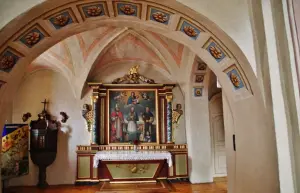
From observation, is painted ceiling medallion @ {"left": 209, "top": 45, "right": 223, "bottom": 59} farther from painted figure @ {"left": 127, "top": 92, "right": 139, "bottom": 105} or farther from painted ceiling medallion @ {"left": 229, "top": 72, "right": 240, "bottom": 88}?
painted figure @ {"left": 127, "top": 92, "right": 139, "bottom": 105}

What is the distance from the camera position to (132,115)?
7.50 meters

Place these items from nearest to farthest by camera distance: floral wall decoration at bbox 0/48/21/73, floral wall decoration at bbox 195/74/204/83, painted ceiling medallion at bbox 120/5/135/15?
1. floral wall decoration at bbox 0/48/21/73
2. painted ceiling medallion at bbox 120/5/135/15
3. floral wall decoration at bbox 195/74/204/83

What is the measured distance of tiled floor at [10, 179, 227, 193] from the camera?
19.9ft

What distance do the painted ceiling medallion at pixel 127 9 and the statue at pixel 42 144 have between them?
490 cm

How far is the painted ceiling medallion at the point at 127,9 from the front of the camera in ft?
10.2

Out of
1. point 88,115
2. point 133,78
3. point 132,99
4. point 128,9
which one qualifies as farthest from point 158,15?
point 88,115

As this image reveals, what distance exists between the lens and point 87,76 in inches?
285

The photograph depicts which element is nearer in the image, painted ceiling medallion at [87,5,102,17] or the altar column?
painted ceiling medallion at [87,5,102,17]

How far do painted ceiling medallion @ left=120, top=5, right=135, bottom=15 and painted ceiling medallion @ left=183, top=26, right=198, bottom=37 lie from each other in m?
0.71

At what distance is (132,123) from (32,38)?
472 centimetres

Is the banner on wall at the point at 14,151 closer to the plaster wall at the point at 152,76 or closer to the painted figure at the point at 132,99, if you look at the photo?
the plaster wall at the point at 152,76

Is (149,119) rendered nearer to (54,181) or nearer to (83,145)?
(83,145)

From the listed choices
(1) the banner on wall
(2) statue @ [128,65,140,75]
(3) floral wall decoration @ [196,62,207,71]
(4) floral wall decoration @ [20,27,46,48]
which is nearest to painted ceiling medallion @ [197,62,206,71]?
(3) floral wall decoration @ [196,62,207,71]

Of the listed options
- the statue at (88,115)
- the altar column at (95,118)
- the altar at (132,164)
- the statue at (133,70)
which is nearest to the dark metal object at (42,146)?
the statue at (88,115)
